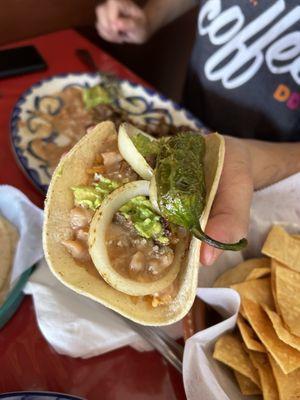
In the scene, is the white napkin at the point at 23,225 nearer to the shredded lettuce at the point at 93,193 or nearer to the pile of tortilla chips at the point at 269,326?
the shredded lettuce at the point at 93,193

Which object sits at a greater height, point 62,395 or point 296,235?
point 62,395

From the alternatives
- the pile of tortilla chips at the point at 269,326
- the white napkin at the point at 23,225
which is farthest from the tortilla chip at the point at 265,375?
the white napkin at the point at 23,225

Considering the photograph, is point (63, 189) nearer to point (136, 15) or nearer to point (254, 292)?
point (254, 292)

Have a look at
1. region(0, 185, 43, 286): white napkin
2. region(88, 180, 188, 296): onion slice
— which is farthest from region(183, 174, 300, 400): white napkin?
region(0, 185, 43, 286): white napkin

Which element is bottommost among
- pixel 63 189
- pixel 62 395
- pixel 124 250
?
pixel 62 395

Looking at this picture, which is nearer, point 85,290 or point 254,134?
point 85,290

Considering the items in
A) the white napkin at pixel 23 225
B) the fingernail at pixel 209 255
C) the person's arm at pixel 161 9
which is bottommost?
the fingernail at pixel 209 255

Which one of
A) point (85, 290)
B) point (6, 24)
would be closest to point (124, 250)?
point (85, 290)

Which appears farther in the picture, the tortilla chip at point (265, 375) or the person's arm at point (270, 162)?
the person's arm at point (270, 162)
